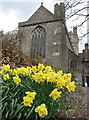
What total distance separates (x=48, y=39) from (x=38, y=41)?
6.06 ft

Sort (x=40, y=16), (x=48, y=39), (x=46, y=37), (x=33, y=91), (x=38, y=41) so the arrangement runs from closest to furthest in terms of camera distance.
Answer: (x=33, y=91) → (x=48, y=39) → (x=46, y=37) → (x=38, y=41) → (x=40, y=16)

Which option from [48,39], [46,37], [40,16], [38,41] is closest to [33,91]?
[48,39]

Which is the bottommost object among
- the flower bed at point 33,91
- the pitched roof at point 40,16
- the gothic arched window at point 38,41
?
the flower bed at point 33,91

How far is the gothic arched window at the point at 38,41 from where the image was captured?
1811 centimetres

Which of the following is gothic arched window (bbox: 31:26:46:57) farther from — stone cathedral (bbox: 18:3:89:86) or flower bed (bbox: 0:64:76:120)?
flower bed (bbox: 0:64:76:120)

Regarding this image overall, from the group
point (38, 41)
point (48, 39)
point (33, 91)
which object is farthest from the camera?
point (38, 41)

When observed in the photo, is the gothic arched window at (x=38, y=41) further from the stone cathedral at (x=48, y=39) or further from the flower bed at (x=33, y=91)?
the flower bed at (x=33, y=91)

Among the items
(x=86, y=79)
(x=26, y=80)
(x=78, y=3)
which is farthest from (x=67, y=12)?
(x=86, y=79)

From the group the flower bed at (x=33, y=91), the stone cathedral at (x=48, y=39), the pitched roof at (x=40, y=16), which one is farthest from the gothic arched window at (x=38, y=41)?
the flower bed at (x=33, y=91)

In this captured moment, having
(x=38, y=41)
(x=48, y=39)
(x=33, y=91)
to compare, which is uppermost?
(x=48, y=39)

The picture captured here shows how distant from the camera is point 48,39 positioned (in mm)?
17703

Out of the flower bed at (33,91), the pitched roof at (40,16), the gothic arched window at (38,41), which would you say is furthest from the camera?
the pitched roof at (40,16)

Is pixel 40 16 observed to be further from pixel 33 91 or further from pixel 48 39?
pixel 33 91

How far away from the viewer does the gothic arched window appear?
59.4 ft
